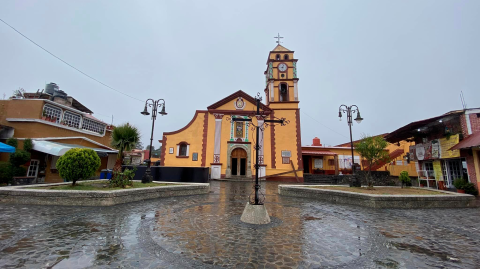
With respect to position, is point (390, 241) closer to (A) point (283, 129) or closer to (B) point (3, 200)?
(B) point (3, 200)

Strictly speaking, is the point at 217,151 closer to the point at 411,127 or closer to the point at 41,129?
the point at 41,129

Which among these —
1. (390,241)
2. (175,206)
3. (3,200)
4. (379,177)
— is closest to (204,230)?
(175,206)

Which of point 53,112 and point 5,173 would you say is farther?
point 53,112

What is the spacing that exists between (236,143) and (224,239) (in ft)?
59.6

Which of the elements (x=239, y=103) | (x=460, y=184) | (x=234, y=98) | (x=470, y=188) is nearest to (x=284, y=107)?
(x=239, y=103)

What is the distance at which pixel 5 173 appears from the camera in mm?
12211

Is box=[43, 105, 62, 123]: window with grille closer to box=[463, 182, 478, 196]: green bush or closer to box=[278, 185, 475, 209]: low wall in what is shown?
box=[278, 185, 475, 209]: low wall

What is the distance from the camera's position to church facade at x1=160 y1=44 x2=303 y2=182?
72.1 feet

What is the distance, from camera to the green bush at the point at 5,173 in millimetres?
12125

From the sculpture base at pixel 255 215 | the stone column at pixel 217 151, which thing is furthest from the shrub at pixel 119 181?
the stone column at pixel 217 151

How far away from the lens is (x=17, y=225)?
16.7 feet

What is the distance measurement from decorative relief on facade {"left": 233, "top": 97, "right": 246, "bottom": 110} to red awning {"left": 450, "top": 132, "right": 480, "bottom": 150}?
17.1 metres

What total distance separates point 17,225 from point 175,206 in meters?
4.13

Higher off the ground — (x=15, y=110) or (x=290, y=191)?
(x=15, y=110)
